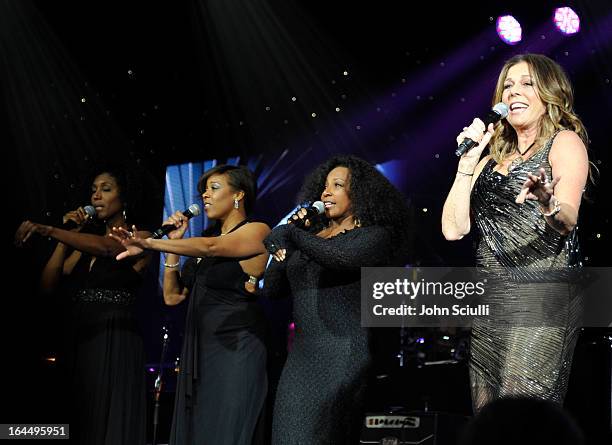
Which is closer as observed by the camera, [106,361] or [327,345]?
[327,345]

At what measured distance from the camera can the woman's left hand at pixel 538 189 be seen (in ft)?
7.79

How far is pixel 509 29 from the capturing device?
6.66m

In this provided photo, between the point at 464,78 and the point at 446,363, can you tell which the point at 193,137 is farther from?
the point at 446,363

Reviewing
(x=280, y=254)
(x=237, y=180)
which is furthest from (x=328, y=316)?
(x=237, y=180)

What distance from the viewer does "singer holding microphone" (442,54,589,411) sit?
8.68 feet

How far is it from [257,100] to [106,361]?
136 inches

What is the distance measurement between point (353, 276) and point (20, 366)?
3.18 metres

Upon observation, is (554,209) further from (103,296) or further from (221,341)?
(103,296)

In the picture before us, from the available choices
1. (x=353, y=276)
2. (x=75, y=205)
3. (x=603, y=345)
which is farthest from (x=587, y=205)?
Answer: (x=75, y=205)

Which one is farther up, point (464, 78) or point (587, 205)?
point (464, 78)

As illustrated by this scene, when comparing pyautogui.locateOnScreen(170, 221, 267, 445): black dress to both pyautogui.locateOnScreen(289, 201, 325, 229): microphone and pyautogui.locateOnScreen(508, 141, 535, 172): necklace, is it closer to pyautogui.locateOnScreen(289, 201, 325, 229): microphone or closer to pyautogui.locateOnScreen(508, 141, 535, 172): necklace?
pyautogui.locateOnScreen(289, 201, 325, 229): microphone

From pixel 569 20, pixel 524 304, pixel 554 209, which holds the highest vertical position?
pixel 569 20

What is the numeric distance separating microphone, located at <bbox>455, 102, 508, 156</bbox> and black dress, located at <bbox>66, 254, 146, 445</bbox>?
2719 mm

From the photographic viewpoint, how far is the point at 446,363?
6898 mm
